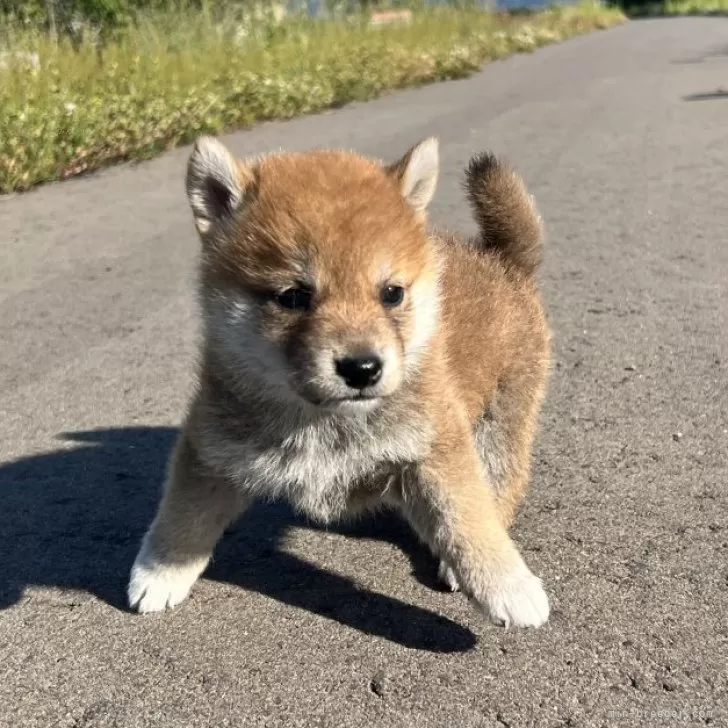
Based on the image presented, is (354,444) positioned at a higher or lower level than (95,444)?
higher

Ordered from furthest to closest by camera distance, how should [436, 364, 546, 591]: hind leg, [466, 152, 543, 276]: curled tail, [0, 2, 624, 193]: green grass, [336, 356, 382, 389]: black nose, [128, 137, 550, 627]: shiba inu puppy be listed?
[0, 2, 624, 193]: green grass, [466, 152, 543, 276]: curled tail, [436, 364, 546, 591]: hind leg, [128, 137, 550, 627]: shiba inu puppy, [336, 356, 382, 389]: black nose

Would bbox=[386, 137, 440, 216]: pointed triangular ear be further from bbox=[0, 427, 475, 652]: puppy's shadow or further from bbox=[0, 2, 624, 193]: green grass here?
bbox=[0, 2, 624, 193]: green grass

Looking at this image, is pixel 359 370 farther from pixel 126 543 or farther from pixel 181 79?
pixel 181 79

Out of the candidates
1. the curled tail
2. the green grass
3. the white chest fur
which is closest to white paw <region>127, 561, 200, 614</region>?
the white chest fur

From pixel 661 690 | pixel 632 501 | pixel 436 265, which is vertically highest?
pixel 436 265

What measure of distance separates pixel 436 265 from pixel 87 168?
21.2 feet

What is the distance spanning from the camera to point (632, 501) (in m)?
2.98

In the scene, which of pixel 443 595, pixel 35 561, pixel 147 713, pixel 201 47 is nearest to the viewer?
pixel 147 713

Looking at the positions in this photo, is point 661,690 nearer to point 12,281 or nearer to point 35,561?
point 35,561

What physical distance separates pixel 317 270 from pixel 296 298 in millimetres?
93

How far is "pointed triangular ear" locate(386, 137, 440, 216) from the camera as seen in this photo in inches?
101

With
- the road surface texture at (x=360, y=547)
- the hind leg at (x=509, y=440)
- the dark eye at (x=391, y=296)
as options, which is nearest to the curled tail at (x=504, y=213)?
the hind leg at (x=509, y=440)

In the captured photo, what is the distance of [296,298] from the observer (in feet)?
7.49

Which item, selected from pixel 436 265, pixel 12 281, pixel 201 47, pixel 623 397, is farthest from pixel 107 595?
pixel 201 47
